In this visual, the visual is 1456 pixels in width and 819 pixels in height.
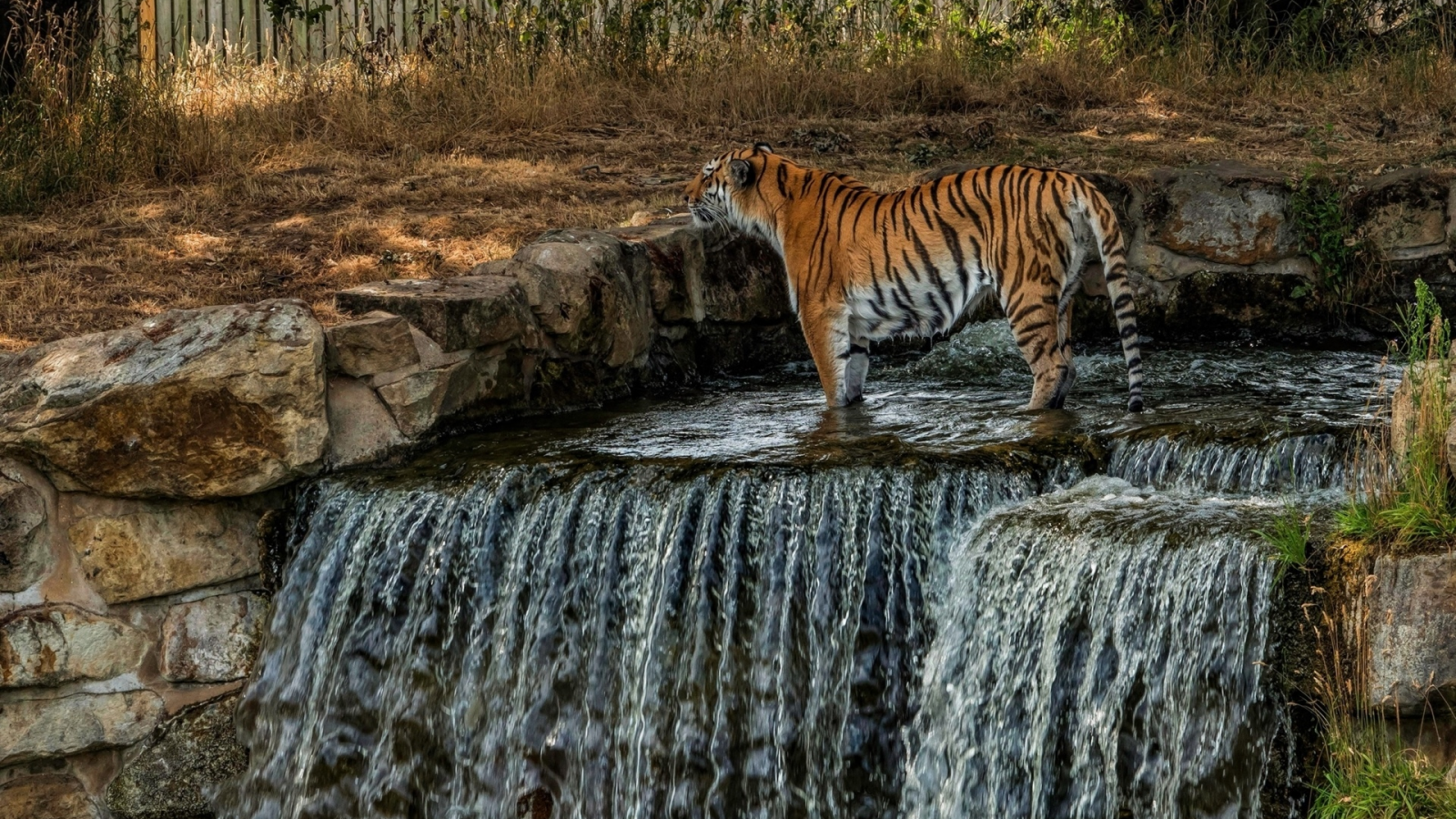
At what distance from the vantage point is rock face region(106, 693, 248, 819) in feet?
18.4

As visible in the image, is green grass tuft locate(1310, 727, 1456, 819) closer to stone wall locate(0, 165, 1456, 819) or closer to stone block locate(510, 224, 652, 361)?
stone wall locate(0, 165, 1456, 819)

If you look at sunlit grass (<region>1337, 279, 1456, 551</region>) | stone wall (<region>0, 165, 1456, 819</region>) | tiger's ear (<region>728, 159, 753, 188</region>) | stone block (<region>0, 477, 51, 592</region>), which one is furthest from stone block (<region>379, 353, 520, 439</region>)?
sunlit grass (<region>1337, 279, 1456, 551</region>)

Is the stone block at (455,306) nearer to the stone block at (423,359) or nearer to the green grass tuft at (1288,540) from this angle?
the stone block at (423,359)

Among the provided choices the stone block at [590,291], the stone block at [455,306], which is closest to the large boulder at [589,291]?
the stone block at [590,291]

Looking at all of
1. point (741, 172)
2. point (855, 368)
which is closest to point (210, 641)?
point (855, 368)

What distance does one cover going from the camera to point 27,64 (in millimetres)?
9484

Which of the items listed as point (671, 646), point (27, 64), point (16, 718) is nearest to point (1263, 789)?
point (671, 646)

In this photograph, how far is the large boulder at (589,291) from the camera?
6.60 meters

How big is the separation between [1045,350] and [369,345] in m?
2.59

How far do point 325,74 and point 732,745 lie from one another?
7.36 m

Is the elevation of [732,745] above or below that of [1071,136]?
below

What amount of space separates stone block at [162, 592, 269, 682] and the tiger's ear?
2805 mm

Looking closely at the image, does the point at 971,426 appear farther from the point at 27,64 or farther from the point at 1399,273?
the point at 27,64

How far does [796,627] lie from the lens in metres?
5.07
